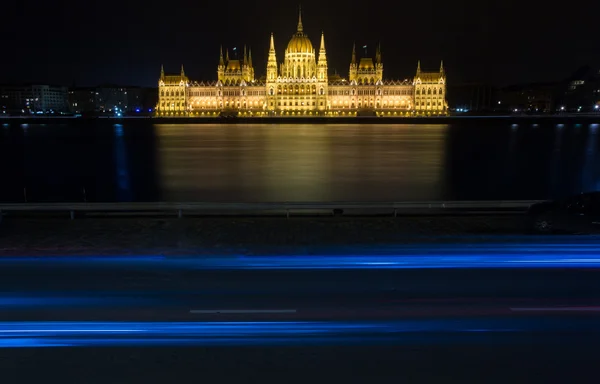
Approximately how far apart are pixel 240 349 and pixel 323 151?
132 feet

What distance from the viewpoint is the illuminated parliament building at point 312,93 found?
11388 cm

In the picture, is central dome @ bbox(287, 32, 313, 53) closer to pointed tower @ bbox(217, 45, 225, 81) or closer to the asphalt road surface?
pointed tower @ bbox(217, 45, 225, 81)

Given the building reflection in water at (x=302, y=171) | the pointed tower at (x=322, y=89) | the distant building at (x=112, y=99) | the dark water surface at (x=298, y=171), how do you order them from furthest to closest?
the distant building at (x=112, y=99) < the pointed tower at (x=322, y=89) < the dark water surface at (x=298, y=171) < the building reflection in water at (x=302, y=171)

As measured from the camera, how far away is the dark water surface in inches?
903

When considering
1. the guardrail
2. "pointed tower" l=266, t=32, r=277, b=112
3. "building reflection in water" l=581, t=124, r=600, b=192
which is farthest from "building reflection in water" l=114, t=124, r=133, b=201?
"pointed tower" l=266, t=32, r=277, b=112

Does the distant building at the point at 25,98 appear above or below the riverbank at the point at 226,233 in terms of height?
above

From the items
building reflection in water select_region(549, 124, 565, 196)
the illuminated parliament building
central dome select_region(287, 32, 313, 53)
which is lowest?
building reflection in water select_region(549, 124, 565, 196)

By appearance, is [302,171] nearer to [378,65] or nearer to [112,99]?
[378,65]

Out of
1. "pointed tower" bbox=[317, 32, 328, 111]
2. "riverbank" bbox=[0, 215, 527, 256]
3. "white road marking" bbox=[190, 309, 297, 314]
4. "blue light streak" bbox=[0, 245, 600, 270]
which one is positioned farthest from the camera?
"pointed tower" bbox=[317, 32, 328, 111]

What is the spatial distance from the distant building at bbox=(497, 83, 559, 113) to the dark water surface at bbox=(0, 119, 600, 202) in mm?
98464

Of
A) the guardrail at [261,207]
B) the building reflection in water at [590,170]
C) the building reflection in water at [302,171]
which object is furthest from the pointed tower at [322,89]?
the guardrail at [261,207]

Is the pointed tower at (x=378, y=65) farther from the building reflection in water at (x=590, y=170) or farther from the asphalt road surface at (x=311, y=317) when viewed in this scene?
the asphalt road surface at (x=311, y=317)

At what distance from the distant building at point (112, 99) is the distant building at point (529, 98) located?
105469mm

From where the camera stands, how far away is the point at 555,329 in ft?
14.6
